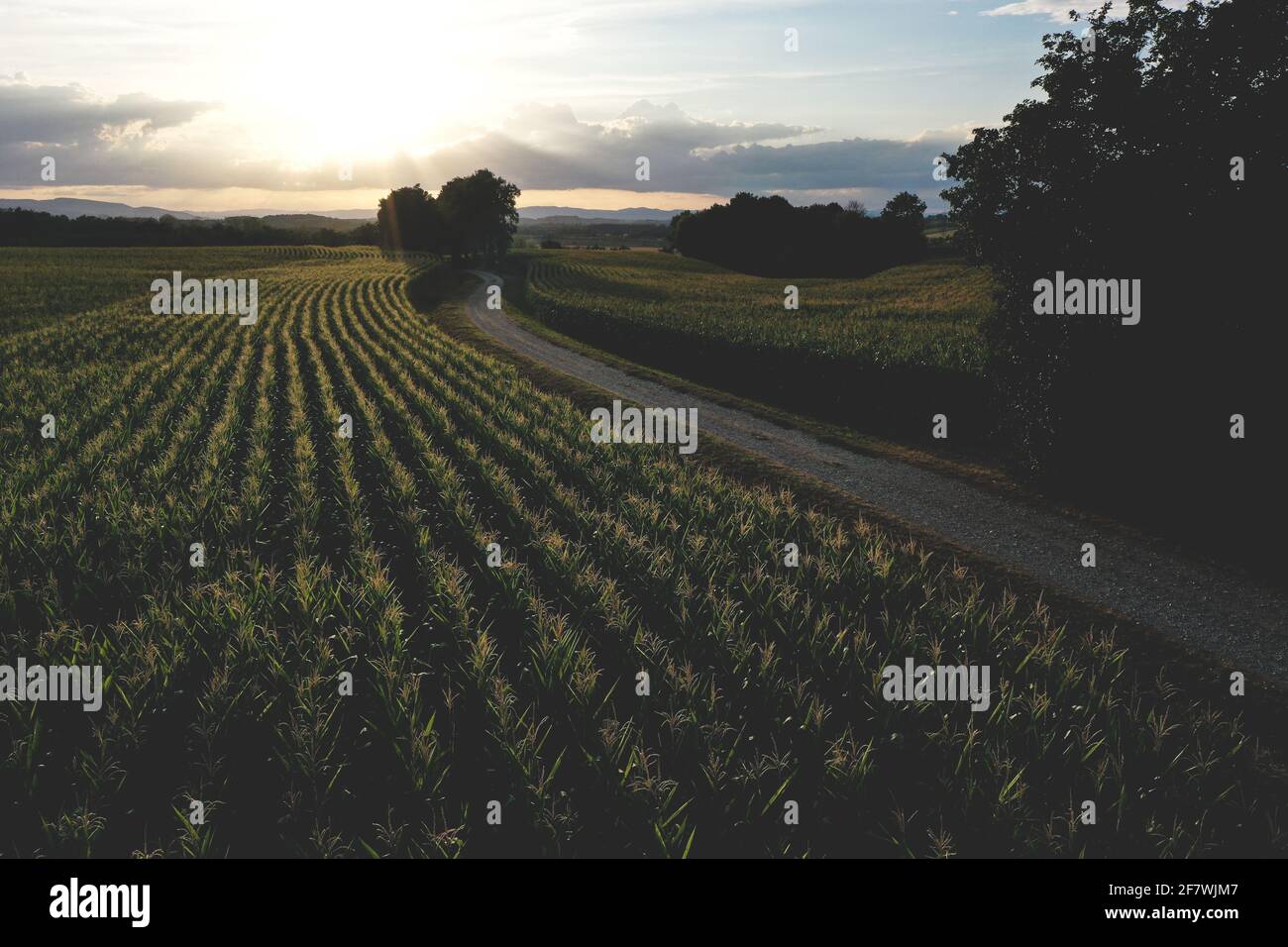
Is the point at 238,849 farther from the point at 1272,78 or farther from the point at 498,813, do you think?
the point at 1272,78

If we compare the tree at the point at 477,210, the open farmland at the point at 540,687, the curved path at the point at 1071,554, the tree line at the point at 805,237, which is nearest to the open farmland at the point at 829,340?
the curved path at the point at 1071,554

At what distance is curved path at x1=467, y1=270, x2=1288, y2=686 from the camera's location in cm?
903

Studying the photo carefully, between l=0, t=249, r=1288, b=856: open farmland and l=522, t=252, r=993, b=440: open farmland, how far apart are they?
7.50m

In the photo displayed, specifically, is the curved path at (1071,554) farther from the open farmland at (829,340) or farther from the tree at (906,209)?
the tree at (906,209)

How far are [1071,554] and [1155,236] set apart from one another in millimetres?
5334

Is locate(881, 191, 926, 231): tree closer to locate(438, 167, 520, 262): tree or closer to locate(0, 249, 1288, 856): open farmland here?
locate(438, 167, 520, 262): tree

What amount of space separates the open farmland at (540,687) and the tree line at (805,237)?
79263mm

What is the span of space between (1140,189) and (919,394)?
6.95 metres

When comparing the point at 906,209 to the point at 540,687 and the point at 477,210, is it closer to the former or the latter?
the point at 477,210

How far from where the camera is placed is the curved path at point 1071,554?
29.6 ft

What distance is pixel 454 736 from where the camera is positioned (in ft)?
19.4

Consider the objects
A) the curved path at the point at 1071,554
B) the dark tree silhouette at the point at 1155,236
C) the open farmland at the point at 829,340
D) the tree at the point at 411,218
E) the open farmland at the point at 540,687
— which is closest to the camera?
the open farmland at the point at 540,687
